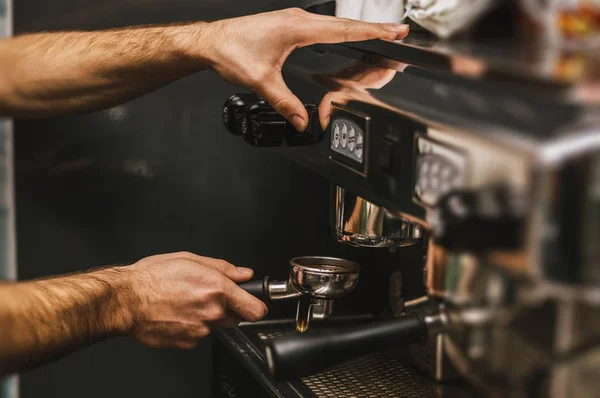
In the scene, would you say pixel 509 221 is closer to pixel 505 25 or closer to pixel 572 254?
pixel 572 254

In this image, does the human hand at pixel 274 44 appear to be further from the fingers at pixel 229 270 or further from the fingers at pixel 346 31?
the fingers at pixel 229 270

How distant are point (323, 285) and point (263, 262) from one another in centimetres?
46

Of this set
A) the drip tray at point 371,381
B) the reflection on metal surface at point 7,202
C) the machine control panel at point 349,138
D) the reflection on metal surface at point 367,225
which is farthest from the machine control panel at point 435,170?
the reflection on metal surface at point 7,202

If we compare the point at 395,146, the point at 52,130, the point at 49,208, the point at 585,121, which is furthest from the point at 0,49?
the point at 585,121

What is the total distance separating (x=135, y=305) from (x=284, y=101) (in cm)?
32

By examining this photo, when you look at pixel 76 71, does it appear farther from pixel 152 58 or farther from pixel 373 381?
pixel 373 381

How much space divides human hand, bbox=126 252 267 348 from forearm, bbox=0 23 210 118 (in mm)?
307

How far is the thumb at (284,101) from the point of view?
968mm

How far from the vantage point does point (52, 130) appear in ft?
4.29

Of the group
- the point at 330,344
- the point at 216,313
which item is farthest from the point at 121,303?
the point at 330,344

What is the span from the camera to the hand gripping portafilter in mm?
983

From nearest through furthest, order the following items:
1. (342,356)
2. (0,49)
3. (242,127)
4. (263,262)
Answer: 1. (342,356)
2. (242,127)
3. (0,49)
4. (263,262)

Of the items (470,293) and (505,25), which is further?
(505,25)

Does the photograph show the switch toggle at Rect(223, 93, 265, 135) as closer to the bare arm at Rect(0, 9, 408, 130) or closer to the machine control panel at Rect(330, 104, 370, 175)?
the bare arm at Rect(0, 9, 408, 130)
